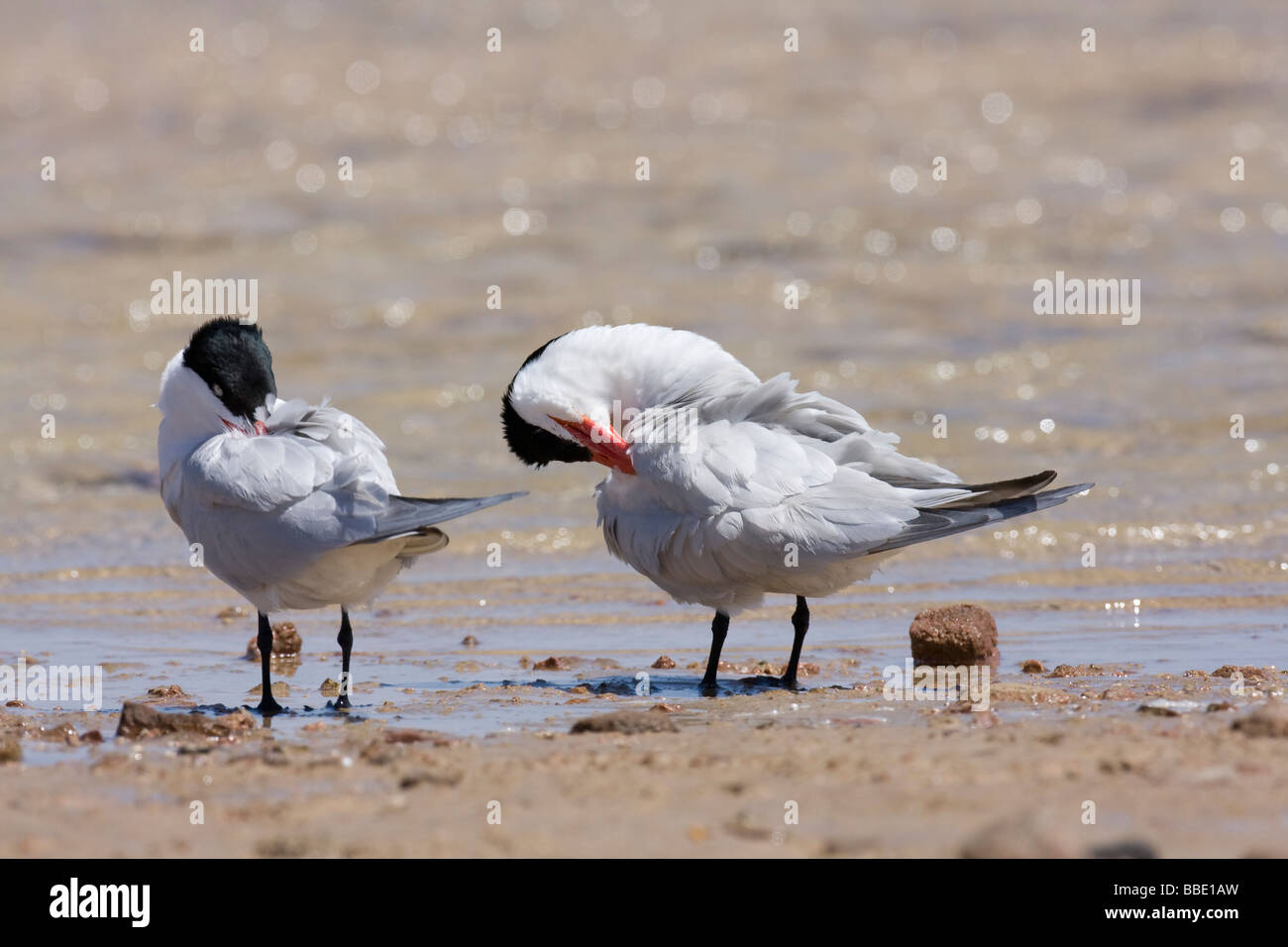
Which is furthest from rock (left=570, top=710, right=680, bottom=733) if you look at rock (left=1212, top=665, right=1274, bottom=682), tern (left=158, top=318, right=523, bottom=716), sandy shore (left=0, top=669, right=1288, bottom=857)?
rock (left=1212, top=665, right=1274, bottom=682)

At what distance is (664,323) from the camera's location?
12195 millimetres

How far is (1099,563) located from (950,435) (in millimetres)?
2464

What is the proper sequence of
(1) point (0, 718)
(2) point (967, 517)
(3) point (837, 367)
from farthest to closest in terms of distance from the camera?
(3) point (837, 367) → (2) point (967, 517) → (1) point (0, 718)

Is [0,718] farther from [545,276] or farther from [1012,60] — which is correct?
[1012,60]

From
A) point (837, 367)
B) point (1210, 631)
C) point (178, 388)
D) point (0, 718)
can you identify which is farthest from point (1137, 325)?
point (0, 718)

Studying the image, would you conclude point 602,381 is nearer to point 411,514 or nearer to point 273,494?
point 411,514

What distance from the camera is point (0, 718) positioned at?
4547 mm

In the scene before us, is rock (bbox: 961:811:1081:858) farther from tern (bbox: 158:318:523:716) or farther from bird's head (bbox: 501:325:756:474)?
bird's head (bbox: 501:325:756:474)

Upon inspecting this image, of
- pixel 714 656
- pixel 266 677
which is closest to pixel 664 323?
pixel 714 656

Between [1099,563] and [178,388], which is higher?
[178,388]

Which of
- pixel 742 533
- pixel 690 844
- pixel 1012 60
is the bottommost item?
pixel 690 844

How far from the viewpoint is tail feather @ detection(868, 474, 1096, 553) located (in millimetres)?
4953

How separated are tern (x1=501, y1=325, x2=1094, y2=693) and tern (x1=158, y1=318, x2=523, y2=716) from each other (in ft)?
2.17

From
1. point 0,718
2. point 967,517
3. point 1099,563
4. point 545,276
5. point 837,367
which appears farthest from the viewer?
point 545,276
